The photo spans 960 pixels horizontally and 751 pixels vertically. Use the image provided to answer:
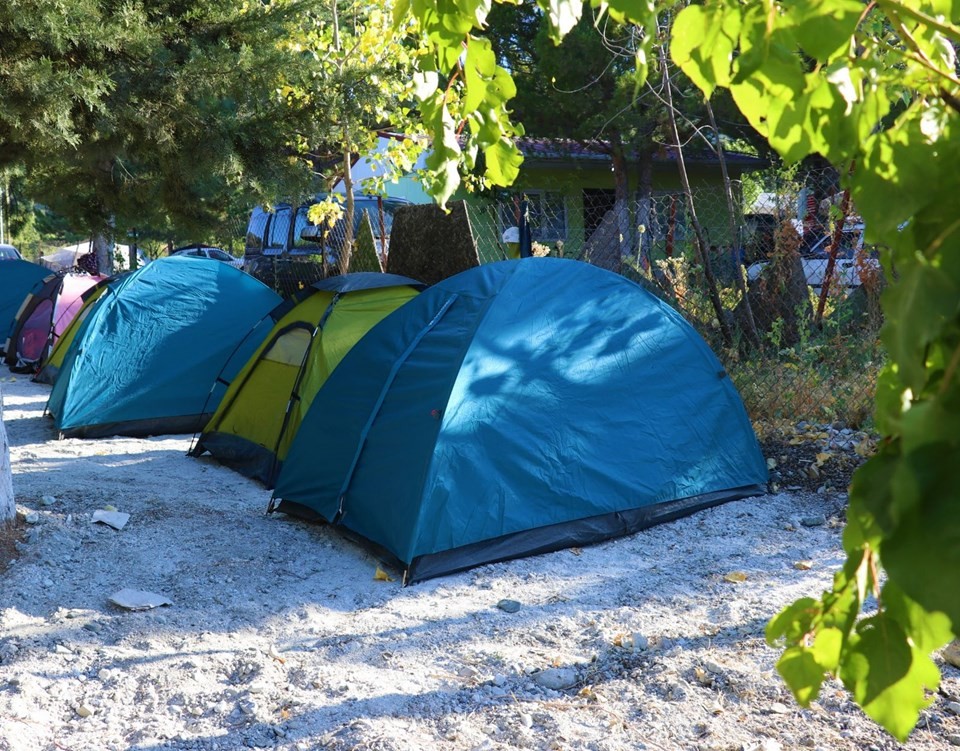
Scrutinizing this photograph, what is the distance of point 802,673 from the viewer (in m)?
Result: 1.32

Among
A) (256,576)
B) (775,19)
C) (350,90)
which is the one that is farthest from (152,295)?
(775,19)

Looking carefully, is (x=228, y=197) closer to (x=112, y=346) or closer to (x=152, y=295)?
(x=152, y=295)

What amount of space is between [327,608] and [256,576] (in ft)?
2.02

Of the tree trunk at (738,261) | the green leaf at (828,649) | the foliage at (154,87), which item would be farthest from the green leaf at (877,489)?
the tree trunk at (738,261)

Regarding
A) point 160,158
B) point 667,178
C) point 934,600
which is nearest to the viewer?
point 934,600

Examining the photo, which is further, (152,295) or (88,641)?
(152,295)

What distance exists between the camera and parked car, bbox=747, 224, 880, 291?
7.08 metres

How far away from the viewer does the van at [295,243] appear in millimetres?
12266

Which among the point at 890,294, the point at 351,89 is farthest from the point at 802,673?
the point at 351,89

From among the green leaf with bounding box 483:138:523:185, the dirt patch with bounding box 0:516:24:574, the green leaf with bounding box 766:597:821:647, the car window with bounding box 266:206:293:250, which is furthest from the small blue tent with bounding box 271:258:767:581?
the car window with bounding box 266:206:293:250

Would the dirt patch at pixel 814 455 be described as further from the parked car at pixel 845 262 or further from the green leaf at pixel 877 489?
the green leaf at pixel 877 489

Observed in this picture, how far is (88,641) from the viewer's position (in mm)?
4059

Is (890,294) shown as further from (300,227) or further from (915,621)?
(300,227)

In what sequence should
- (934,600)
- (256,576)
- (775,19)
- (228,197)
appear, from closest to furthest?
(934,600), (775,19), (256,576), (228,197)
